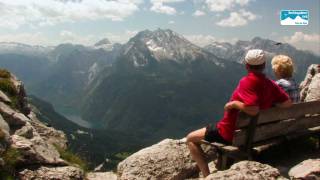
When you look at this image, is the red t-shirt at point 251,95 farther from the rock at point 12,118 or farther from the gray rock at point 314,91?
the gray rock at point 314,91

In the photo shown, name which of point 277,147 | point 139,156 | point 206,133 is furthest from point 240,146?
point 139,156

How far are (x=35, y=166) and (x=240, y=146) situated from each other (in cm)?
576

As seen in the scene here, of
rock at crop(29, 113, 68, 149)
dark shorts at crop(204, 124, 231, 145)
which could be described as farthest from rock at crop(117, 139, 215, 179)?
rock at crop(29, 113, 68, 149)

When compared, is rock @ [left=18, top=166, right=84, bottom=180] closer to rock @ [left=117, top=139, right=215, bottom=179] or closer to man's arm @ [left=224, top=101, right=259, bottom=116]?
rock @ [left=117, top=139, right=215, bottom=179]

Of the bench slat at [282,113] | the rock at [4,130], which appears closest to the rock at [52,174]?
the rock at [4,130]

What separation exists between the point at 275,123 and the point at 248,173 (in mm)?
3159

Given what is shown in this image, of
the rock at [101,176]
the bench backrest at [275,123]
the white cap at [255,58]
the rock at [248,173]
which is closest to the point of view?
the rock at [248,173]

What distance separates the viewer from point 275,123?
1131cm

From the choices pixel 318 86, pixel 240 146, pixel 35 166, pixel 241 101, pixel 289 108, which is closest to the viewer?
pixel 241 101

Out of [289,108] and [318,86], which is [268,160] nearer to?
[289,108]

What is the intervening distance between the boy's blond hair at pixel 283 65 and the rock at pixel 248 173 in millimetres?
3622

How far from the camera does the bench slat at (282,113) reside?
32.7 ft

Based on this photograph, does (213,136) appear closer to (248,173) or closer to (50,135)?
(248,173)

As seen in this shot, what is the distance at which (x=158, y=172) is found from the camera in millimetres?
13023
